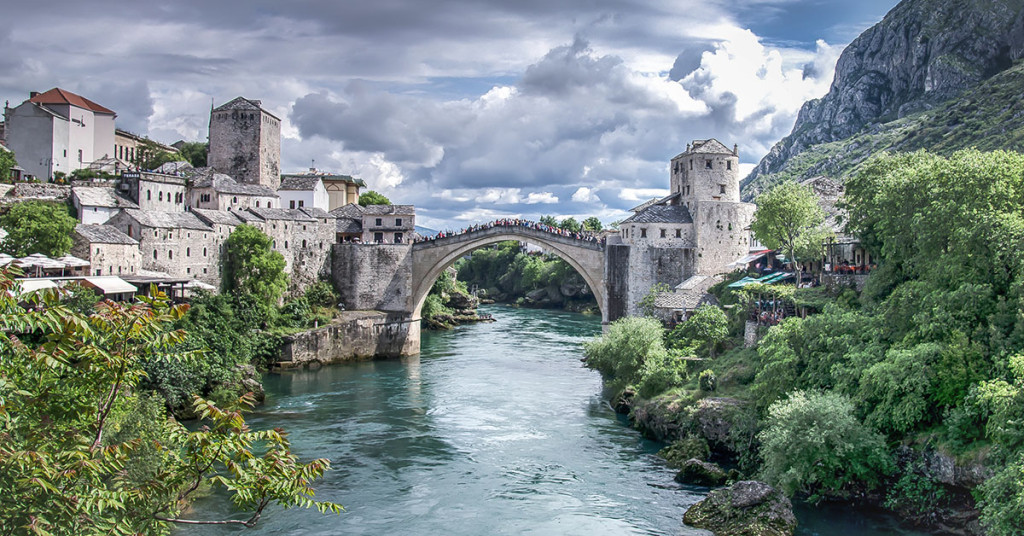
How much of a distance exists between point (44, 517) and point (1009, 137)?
7109cm

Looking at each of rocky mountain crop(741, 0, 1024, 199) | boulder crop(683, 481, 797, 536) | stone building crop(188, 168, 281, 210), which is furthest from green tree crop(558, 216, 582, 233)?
boulder crop(683, 481, 797, 536)

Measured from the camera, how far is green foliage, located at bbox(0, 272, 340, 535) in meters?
7.53

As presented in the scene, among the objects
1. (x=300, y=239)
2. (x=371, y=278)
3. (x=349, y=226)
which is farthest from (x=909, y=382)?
(x=349, y=226)

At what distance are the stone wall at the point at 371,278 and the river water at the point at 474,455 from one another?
275 inches

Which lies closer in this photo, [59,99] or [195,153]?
[59,99]

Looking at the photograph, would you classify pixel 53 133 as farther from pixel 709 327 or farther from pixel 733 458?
pixel 733 458

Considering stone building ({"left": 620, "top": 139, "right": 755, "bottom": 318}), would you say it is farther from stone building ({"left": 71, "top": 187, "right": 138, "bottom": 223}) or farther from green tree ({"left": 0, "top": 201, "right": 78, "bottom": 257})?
green tree ({"left": 0, "top": 201, "right": 78, "bottom": 257})

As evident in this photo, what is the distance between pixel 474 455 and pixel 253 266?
23.8 metres

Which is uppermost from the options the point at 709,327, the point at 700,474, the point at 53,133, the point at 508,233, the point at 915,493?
the point at 53,133

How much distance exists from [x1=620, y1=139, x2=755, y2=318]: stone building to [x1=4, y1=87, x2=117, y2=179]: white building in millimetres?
36566

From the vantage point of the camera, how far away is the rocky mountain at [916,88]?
8106 cm

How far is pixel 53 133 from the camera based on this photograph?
52.4 meters

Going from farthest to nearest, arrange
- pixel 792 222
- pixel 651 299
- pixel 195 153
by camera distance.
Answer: pixel 195 153, pixel 651 299, pixel 792 222

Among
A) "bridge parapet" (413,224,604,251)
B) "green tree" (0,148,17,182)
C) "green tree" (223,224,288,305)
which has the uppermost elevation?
"green tree" (0,148,17,182)
